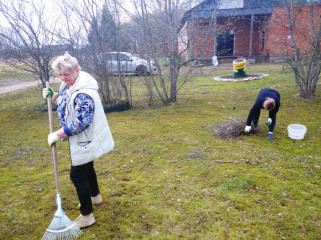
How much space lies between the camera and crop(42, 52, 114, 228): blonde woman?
2.28 metres

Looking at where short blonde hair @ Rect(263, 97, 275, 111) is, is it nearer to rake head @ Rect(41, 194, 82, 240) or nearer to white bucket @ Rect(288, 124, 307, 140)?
white bucket @ Rect(288, 124, 307, 140)

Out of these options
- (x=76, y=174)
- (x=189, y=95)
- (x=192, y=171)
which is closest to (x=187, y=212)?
(x=192, y=171)

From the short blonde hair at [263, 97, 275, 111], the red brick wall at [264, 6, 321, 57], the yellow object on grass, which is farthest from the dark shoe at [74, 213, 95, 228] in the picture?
the yellow object on grass

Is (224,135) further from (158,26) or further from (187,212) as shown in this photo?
(158,26)

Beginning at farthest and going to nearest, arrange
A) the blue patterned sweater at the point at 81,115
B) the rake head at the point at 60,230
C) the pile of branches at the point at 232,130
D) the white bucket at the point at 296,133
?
the pile of branches at the point at 232,130, the white bucket at the point at 296,133, the rake head at the point at 60,230, the blue patterned sweater at the point at 81,115

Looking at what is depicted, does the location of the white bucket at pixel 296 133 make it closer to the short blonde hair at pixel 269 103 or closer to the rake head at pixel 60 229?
the short blonde hair at pixel 269 103

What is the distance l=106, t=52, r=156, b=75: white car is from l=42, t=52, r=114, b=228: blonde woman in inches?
190

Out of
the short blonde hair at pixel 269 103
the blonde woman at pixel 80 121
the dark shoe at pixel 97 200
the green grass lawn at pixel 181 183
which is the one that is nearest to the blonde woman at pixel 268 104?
the short blonde hair at pixel 269 103

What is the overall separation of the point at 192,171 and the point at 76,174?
1920 millimetres

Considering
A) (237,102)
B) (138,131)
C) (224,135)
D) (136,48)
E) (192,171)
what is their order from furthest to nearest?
1. (237,102)
2. (136,48)
3. (138,131)
4. (224,135)
5. (192,171)

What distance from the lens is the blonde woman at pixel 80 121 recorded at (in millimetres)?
2277

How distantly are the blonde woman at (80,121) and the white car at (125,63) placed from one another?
4831mm

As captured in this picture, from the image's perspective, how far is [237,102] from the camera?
778 centimetres

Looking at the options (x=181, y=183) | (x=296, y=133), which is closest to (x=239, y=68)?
(x=296, y=133)
